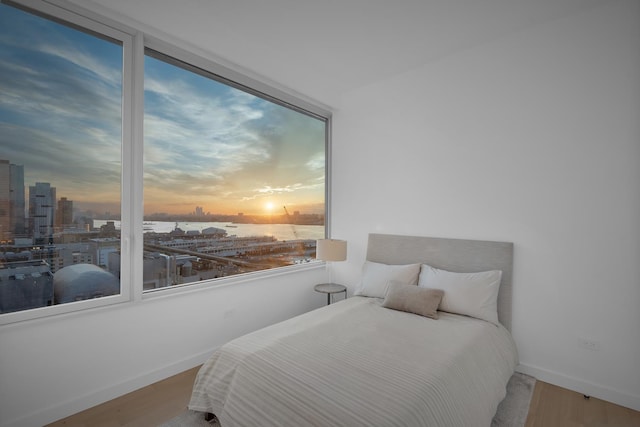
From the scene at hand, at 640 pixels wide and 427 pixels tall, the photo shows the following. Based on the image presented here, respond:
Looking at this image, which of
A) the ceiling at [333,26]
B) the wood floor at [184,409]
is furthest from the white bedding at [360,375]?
the ceiling at [333,26]

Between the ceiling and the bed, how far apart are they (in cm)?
188

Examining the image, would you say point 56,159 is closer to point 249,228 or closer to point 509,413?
point 249,228

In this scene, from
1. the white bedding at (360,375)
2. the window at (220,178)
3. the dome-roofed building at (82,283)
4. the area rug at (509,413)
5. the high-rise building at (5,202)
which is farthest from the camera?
the window at (220,178)

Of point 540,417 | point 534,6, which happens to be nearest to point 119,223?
point 540,417

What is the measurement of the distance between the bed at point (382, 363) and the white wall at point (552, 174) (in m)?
0.29

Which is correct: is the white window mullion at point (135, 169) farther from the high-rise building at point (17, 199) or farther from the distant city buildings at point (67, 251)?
the high-rise building at point (17, 199)

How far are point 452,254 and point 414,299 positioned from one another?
69cm

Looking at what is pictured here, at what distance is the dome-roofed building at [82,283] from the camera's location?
2125 millimetres

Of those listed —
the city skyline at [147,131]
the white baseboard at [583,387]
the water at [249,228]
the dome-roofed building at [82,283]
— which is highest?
the city skyline at [147,131]

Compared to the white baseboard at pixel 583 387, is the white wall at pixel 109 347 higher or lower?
higher

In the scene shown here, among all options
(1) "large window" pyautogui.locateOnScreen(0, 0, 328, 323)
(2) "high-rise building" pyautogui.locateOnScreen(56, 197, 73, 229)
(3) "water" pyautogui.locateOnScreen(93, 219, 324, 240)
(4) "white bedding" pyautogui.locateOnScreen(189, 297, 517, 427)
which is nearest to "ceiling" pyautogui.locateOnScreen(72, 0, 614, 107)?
(1) "large window" pyautogui.locateOnScreen(0, 0, 328, 323)

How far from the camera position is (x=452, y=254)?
3004 millimetres

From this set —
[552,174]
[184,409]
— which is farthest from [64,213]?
[552,174]

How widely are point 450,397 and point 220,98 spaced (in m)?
3.11
